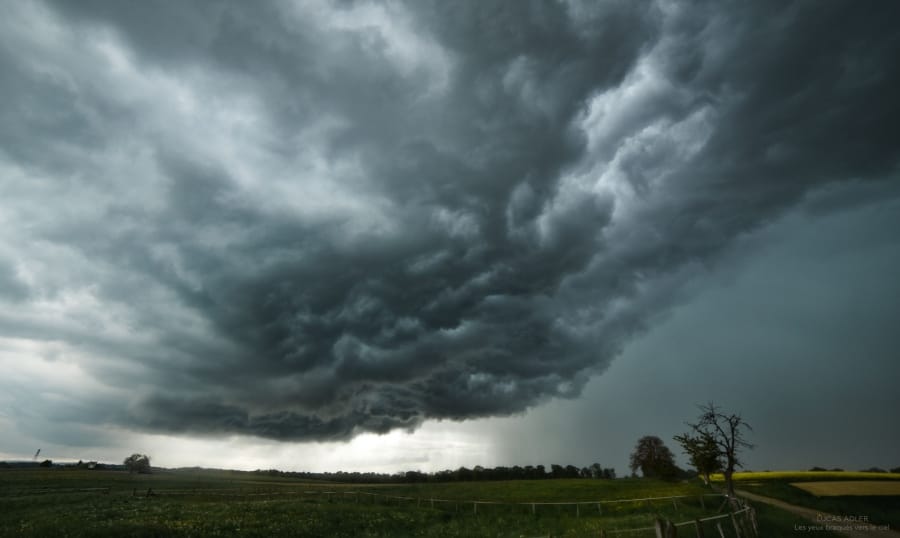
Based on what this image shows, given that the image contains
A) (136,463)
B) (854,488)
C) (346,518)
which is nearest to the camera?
(346,518)

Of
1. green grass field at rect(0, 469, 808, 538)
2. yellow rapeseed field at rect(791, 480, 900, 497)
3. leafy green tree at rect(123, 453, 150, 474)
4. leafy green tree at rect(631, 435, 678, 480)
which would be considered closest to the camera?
green grass field at rect(0, 469, 808, 538)

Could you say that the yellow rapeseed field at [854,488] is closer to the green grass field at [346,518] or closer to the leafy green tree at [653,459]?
the green grass field at [346,518]

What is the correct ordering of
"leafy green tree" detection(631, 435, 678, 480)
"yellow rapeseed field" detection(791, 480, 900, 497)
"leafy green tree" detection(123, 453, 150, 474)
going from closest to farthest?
"yellow rapeseed field" detection(791, 480, 900, 497) → "leafy green tree" detection(631, 435, 678, 480) → "leafy green tree" detection(123, 453, 150, 474)

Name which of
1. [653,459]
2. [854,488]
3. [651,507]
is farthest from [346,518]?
[653,459]

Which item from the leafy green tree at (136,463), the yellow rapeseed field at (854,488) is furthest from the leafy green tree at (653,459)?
the leafy green tree at (136,463)

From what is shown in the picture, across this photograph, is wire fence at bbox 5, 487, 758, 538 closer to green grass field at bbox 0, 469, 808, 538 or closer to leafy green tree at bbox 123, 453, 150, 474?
green grass field at bbox 0, 469, 808, 538

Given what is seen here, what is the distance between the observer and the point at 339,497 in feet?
235

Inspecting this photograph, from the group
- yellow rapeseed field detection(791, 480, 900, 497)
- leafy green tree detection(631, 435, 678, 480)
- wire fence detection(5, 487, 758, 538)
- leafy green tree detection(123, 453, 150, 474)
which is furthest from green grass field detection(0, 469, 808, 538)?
leafy green tree detection(123, 453, 150, 474)

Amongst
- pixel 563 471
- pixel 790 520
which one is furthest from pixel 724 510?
pixel 563 471

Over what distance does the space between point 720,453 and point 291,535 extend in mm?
33259

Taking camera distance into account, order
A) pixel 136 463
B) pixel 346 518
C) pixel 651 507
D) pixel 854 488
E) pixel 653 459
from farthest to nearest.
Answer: pixel 136 463
pixel 653 459
pixel 854 488
pixel 346 518
pixel 651 507

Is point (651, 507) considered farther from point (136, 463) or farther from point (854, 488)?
point (136, 463)

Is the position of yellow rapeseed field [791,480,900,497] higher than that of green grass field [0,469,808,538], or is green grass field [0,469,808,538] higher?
yellow rapeseed field [791,480,900,497]

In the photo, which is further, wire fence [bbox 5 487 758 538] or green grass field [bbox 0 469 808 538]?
green grass field [bbox 0 469 808 538]
